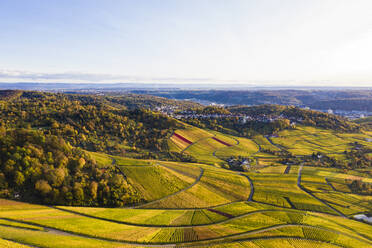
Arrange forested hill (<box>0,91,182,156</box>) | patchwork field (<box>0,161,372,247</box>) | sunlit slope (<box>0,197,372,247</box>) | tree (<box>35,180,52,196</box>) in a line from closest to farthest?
1. sunlit slope (<box>0,197,372,247</box>)
2. patchwork field (<box>0,161,372,247</box>)
3. tree (<box>35,180,52,196</box>)
4. forested hill (<box>0,91,182,156</box>)

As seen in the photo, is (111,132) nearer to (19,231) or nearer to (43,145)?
(43,145)

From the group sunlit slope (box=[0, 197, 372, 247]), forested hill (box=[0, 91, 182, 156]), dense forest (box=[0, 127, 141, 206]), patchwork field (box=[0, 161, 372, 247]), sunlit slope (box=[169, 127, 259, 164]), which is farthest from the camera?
sunlit slope (box=[169, 127, 259, 164])

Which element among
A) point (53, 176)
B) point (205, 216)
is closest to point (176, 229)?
point (205, 216)

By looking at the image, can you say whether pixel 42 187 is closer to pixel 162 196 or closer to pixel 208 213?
pixel 162 196

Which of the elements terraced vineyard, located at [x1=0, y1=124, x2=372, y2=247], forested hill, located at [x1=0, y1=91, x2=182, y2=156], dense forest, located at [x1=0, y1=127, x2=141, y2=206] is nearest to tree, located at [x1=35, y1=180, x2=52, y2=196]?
dense forest, located at [x1=0, y1=127, x2=141, y2=206]

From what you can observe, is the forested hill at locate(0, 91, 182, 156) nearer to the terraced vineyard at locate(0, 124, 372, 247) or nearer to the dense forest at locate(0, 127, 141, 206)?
the terraced vineyard at locate(0, 124, 372, 247)

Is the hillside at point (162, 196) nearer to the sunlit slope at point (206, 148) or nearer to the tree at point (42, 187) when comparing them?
the tree at point (42, 187)

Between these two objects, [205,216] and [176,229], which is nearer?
[176,229]

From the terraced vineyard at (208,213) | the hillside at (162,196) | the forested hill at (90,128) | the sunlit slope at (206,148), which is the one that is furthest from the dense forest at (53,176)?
the sunlit slope at (206,148)
